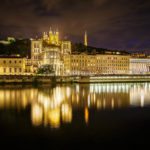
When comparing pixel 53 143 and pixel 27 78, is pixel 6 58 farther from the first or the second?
pixel 53 143

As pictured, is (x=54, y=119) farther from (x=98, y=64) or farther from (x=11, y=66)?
(x=98, y=64)

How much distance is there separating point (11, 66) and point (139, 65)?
228 feet

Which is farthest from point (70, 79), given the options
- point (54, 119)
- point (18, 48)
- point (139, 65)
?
point (18, 48)

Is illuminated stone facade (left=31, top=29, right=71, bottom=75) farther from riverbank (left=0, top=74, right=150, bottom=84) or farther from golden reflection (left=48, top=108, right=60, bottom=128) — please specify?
golden reflection (left=48, top=108, right=60, bottom=128)

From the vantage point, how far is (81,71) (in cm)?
8500

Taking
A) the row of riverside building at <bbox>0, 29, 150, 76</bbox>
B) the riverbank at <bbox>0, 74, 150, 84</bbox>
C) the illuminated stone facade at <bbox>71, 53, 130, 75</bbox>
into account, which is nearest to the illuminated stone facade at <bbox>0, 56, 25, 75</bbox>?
the row of riverside building at <bbox>0, 29, 150, 76</bbox>

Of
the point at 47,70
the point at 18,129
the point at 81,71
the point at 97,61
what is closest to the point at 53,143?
the point at 18,129

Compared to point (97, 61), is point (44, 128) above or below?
below

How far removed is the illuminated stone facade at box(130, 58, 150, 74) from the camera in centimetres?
10225

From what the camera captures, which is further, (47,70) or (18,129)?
(47,70)

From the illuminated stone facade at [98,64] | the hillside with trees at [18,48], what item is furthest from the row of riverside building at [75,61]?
the hillside with trees at [18,48]

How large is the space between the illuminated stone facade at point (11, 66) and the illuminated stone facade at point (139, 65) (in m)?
59.4

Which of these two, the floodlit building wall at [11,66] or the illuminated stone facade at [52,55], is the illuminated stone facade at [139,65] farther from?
the floodlit building wall at [11,66]

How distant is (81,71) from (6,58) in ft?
109
